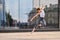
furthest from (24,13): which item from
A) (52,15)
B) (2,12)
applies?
(52,15)

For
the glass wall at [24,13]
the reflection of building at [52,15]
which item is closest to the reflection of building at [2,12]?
the glass wall at [24,13]

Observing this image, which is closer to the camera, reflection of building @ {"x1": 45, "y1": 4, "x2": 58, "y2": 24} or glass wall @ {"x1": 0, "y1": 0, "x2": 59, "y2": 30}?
glass wall @ {"x1": 0, "y1": 0, "x2": 59, "y2": 30}

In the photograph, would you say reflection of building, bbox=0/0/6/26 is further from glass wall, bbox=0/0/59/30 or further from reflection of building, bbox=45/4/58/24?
reflection of building, bbox=45/4/58/24

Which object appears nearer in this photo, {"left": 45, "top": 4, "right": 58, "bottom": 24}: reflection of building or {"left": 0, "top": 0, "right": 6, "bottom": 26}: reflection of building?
{"left": 0, "top": 0, "right": 6, "bottom": 26}: reflection of building

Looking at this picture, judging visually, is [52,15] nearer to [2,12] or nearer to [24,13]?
[24,13]

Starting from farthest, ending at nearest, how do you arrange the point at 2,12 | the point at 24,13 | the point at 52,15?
1. the point at 52,15
2. the point at 24,13
3. the point at 2,12

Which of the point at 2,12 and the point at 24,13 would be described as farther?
the point at 24,13

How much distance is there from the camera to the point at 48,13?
65.3 feet

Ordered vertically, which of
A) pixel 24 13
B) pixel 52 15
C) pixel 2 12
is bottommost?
pixel 52 15

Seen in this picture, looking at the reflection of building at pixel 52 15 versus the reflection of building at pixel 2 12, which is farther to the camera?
the reflection of building at pixel 52 15

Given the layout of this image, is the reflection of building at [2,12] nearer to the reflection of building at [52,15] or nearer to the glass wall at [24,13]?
the glass wall at [24,13]

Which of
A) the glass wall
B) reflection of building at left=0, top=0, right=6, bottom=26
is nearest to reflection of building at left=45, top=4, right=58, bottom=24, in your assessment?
the glass wall

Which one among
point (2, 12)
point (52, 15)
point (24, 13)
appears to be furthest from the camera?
point (52, 15)

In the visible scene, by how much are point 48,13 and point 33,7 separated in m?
1.36
